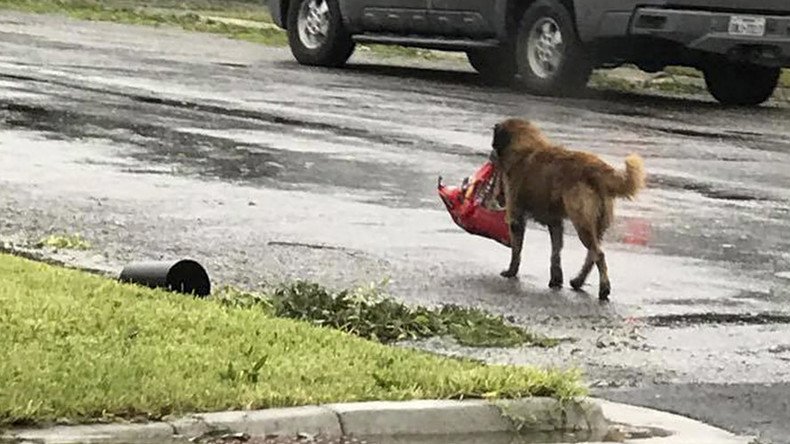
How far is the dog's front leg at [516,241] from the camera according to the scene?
8438mm

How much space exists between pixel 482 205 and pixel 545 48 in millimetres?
9391

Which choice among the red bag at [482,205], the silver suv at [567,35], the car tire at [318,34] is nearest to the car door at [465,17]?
the silver suv at [567,35]

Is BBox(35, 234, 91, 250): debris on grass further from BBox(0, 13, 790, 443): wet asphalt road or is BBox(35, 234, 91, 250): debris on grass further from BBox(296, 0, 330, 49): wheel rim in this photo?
BBox(296, 0, 330, 49): wheel rim

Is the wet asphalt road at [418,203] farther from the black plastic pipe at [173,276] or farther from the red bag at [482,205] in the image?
the black plastic pipe at [173,276]

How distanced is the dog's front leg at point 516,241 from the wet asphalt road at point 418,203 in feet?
0.36

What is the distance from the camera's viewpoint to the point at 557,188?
26.9ft

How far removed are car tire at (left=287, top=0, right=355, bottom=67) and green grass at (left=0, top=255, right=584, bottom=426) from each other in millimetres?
13690

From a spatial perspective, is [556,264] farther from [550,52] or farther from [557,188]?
[550,52]

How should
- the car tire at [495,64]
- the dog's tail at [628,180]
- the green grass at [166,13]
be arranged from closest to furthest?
the dog's tail at [628,180] < the car tire at [495,64] < the green grass at [166,13]

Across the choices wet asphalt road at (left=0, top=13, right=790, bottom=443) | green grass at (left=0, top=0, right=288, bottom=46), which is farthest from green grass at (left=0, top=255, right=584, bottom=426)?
green grass at (left=0, top=0, right=288, bottom=46)

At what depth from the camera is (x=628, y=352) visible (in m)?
6.92

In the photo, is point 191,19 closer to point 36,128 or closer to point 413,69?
point 413,69

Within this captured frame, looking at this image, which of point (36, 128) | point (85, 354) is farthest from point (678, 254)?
point (36, 128)

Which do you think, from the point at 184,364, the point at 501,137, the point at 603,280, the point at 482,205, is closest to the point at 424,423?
the point at 184,364
